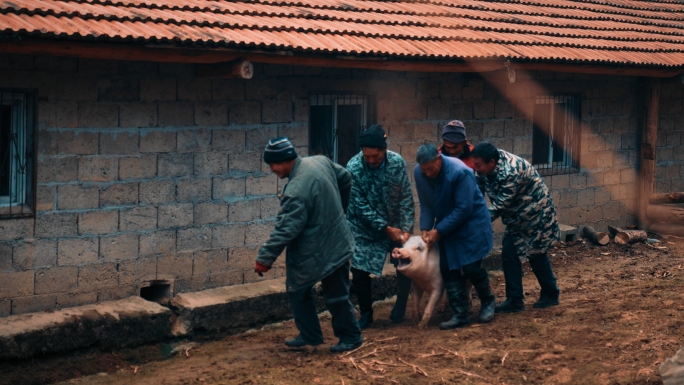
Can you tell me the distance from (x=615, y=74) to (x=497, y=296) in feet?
12.2

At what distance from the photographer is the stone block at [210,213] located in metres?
7.88

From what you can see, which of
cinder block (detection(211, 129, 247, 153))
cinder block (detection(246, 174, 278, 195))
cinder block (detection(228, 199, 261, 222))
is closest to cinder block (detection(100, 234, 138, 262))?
cinder block (detection(228, 199, 261, 222))

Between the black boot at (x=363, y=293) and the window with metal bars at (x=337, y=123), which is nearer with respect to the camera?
the black boot at (x=363, y=293)

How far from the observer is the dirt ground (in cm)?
601

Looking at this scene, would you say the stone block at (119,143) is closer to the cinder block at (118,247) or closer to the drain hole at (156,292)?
the cinder block at (118,247)

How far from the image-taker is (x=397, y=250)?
7.07m

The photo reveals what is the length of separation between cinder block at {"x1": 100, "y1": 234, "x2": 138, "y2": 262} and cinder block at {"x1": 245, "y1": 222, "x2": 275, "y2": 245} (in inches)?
45.5

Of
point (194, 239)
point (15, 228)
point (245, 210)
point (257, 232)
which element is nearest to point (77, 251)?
point (15, 228)

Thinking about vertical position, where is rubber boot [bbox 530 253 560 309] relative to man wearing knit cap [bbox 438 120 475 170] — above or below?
below

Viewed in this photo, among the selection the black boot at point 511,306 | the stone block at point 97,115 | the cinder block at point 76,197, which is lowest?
the black boot at point 511,306

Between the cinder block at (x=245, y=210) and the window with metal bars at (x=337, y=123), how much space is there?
0.86 m

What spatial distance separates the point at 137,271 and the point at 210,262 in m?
0.72

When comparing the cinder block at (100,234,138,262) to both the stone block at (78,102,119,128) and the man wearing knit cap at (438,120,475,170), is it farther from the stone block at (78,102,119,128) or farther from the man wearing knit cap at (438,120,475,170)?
the man wearing knit cap at (438,120,475,170)

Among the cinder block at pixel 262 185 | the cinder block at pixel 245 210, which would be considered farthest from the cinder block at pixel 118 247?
the cinder block at pixel 262 185
